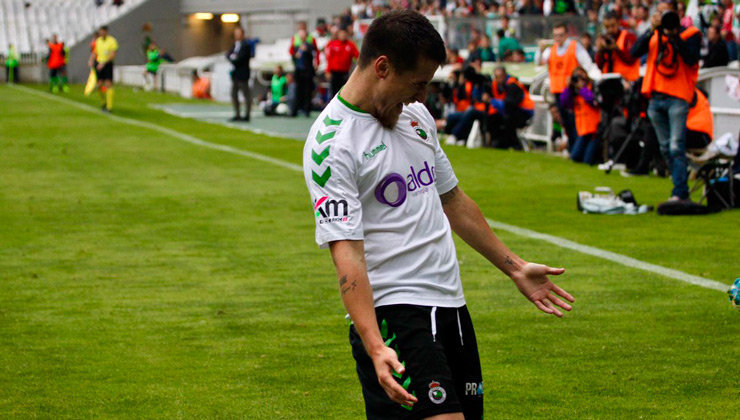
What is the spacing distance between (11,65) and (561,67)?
41868mm

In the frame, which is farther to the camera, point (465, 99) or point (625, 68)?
point (465, 99)

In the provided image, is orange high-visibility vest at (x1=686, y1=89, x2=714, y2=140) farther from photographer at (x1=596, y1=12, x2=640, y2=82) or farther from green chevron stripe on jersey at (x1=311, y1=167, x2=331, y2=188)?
green chevron stripe on jersey at (x1=311, y1=167, x2=331, y2=188)

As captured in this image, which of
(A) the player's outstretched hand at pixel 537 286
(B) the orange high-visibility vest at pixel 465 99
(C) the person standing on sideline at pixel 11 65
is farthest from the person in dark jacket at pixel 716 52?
(C) the person standing on sideline at pixel 11 65

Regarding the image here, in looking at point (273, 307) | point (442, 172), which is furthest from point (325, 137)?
point (273, 307)

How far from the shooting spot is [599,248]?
10.1 m

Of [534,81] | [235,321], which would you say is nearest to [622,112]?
[534,81]

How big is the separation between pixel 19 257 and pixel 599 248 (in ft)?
16.0

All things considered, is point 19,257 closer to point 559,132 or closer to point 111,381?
point 111,381

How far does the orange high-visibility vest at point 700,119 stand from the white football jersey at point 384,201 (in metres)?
10.2

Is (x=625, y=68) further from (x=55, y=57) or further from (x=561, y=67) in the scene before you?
(x=55, y=57)

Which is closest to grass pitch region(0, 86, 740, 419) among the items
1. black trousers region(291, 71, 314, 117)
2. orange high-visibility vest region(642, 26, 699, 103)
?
orange high-visibility vest region(642, 26, 699, 103)

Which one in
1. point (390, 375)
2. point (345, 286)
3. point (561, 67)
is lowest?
point (561, 67)

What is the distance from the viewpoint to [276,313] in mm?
7836

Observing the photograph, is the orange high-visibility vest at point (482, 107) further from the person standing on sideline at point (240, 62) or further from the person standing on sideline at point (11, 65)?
the person standing on sideline at point (11, 65)
